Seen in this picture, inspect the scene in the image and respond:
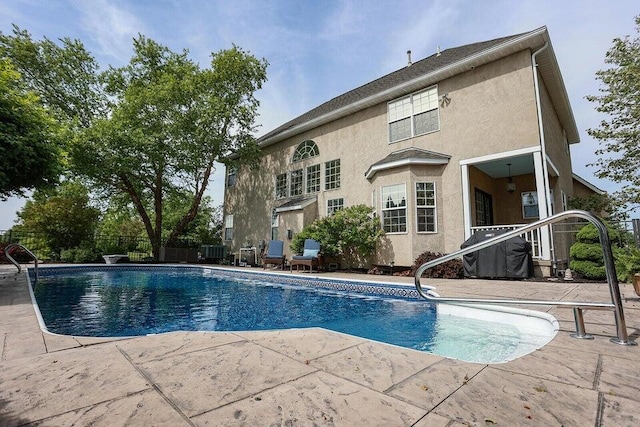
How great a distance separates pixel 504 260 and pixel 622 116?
9.20 m

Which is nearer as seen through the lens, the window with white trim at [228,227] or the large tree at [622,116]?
the large tree at [622,116]


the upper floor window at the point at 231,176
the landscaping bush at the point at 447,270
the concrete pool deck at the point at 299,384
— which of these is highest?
the upper floor window at the point at 231,176

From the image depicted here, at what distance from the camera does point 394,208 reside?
34.8 ft

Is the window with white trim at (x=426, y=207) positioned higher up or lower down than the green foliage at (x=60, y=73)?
lower down

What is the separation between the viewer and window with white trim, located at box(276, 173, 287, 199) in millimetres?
16078

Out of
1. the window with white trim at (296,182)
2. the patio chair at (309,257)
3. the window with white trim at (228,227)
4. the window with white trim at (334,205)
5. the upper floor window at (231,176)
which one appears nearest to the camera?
the patio chair at (309,257)

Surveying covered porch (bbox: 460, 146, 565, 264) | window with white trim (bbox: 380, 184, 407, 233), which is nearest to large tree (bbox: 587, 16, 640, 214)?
covered porch (bbox: 460, 146, 565, 264)

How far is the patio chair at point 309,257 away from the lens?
11094mm

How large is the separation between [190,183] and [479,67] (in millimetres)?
15938

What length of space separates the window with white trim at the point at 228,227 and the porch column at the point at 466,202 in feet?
45.6

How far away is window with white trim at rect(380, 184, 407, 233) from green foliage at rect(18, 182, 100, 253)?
51.5 feet

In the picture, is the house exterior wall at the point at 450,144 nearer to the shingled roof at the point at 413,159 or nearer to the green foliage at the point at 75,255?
the shingled roof at the point at 413,159

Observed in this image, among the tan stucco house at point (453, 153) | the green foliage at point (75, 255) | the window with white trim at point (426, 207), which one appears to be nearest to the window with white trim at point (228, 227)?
the tan stucco house at point (453, 153)

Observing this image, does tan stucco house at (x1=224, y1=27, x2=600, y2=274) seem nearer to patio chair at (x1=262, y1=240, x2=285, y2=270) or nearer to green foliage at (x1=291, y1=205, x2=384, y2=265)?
green foliage at (x1=291, y1=205, x2=384, y2=265)
